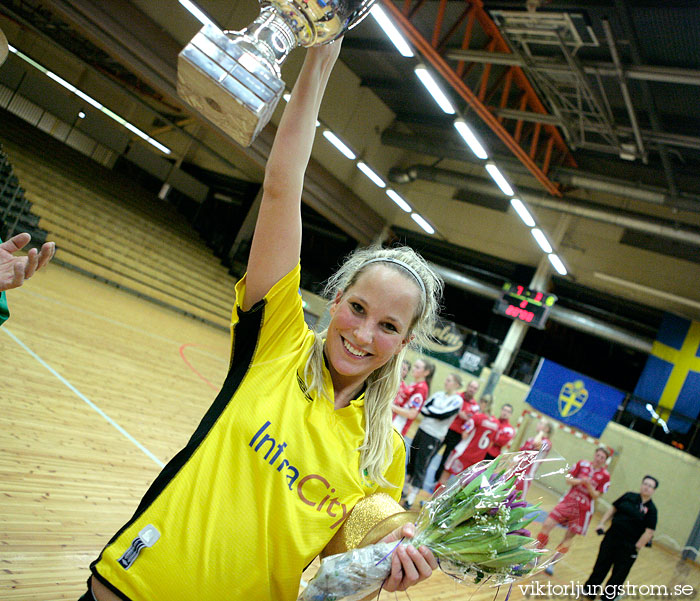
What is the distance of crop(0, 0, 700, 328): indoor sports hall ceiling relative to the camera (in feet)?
26.6

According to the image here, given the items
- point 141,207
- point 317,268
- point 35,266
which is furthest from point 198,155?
point 35,266

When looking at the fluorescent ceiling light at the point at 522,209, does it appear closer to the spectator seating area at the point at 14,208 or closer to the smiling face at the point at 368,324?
the spectator seating area at the point at 14,208

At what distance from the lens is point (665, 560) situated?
35.4 feet

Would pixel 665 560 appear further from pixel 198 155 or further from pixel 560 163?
pixel 198 155

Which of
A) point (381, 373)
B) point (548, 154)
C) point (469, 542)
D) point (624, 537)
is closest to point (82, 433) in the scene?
point (381, 373)

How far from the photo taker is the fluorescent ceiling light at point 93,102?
18.0 m

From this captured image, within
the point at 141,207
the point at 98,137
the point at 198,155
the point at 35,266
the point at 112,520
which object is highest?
the point at 198,155

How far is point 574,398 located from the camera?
12.7m

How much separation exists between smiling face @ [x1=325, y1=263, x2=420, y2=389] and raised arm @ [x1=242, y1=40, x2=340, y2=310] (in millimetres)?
194

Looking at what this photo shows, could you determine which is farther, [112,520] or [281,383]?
[112,520]

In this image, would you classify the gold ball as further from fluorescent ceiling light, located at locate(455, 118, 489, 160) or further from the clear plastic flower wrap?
fluorescent ceiling light, located at locate(455, 118, 489, 160)

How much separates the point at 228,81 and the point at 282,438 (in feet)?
2.37

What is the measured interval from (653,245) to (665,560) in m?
7.38

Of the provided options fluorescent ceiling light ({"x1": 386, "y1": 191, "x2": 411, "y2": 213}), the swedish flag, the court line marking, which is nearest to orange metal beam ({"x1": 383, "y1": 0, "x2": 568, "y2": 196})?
fluorescent ceiling light ({"x1": 386, "y1": 191, "x2": 411, "y2": 213})
